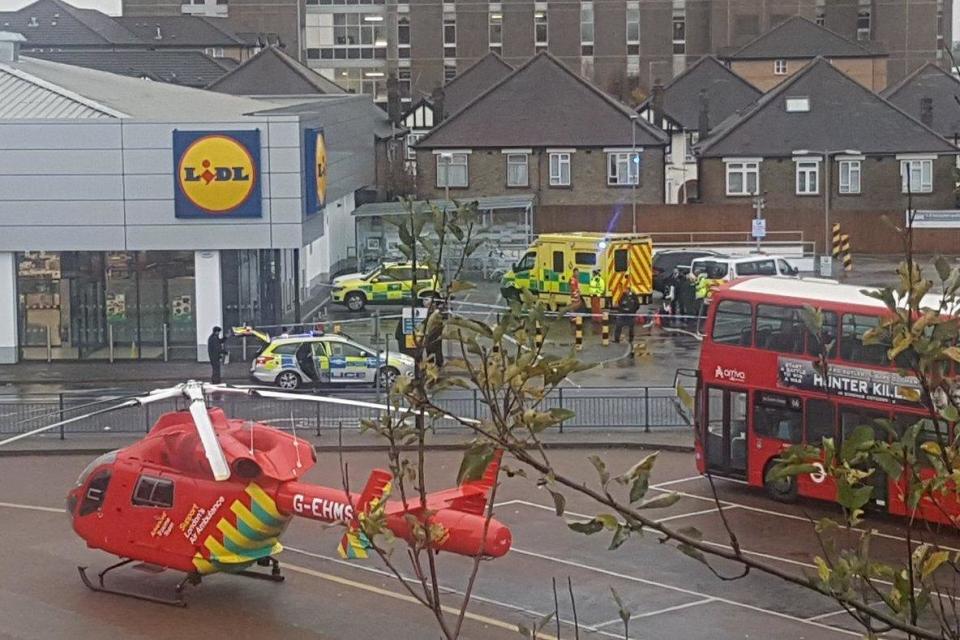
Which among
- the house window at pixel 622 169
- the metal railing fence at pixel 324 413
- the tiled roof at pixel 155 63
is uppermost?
the tiled roof at pixel 155 63

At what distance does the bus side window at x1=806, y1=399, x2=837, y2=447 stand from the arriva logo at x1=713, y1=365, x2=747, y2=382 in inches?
45.0

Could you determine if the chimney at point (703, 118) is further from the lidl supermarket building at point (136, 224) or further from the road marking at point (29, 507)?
the road marking at point (29, 507)

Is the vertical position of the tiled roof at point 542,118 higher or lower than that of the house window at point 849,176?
higher

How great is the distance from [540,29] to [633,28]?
541 centimetres

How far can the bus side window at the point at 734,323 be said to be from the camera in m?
22.3

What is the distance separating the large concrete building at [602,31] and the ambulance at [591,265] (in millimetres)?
51896

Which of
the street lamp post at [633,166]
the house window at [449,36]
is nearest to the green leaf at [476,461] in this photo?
the street lamp post at [633,166]

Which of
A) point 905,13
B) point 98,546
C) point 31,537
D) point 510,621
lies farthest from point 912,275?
point 905,13

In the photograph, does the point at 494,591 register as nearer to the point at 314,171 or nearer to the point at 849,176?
the point at 314,171

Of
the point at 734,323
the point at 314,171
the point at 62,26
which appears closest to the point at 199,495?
the point at 734,323

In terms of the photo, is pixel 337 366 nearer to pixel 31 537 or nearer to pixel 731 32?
pixel 31 537

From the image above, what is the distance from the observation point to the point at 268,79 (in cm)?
7025

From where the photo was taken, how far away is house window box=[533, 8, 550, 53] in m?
97.6

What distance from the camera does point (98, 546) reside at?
1845 centimetres
